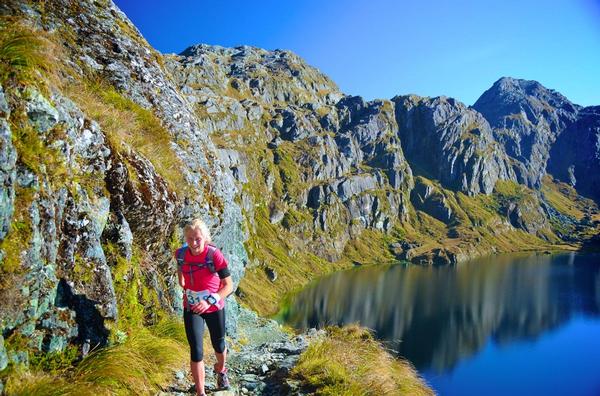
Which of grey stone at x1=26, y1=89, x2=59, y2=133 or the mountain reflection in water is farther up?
grey stone at x1=26, y1=89, x2=59, y2=133

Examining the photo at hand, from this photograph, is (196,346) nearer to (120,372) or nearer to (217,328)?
(217,328)

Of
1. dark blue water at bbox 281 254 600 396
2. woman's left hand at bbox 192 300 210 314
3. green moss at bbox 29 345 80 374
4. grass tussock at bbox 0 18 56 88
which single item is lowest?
dark blue water at bbox 281 254 600 396

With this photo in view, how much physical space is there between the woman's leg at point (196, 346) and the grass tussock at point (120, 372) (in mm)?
1032

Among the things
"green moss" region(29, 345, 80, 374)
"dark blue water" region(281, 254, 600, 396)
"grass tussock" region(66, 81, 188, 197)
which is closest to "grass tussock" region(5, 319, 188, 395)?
"green moss" region(29, 345, 80, 374)

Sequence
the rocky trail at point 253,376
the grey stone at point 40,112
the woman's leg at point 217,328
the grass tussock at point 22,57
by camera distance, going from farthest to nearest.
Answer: the rocky trail at point 253,376 < the woman's leg at point 217,328 < the grey stone at point 40,112 < the grass tussock at point 22,57

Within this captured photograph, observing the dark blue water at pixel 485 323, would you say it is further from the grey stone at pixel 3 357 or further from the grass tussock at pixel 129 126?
the grey stone at pixel 3 357

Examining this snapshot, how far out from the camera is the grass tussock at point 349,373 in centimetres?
803

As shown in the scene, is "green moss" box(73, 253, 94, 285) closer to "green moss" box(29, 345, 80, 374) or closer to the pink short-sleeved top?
"green moss" box(29, 345, 80, 374)

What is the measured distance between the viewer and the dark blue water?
2783 inches

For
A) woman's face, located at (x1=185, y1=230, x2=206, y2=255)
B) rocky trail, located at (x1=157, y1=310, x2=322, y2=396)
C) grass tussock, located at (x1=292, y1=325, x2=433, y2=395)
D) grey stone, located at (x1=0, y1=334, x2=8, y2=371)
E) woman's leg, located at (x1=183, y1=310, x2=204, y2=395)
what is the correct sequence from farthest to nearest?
1. grass tussock, located at (x1=292, y1=325, x2=433, y2=395)
2. rocky trail, located at (x1=157, y1=310, x2=322, y2=396)
3. woman's face, located at (x1=185, y1=230, x2=206, y2=255)
4. woman's leg, located at (x1=183, y1=310, x2=204, y2=395)
5. grey stone, located at (x1=0, y1=334, x2=8, y2=371)

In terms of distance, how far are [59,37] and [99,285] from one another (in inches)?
339

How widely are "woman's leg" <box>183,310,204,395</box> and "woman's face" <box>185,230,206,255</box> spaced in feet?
4.02

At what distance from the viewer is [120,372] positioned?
6641 mm

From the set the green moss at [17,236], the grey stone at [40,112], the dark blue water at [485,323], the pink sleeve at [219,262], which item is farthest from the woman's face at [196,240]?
the dark blue water at [485,323]
